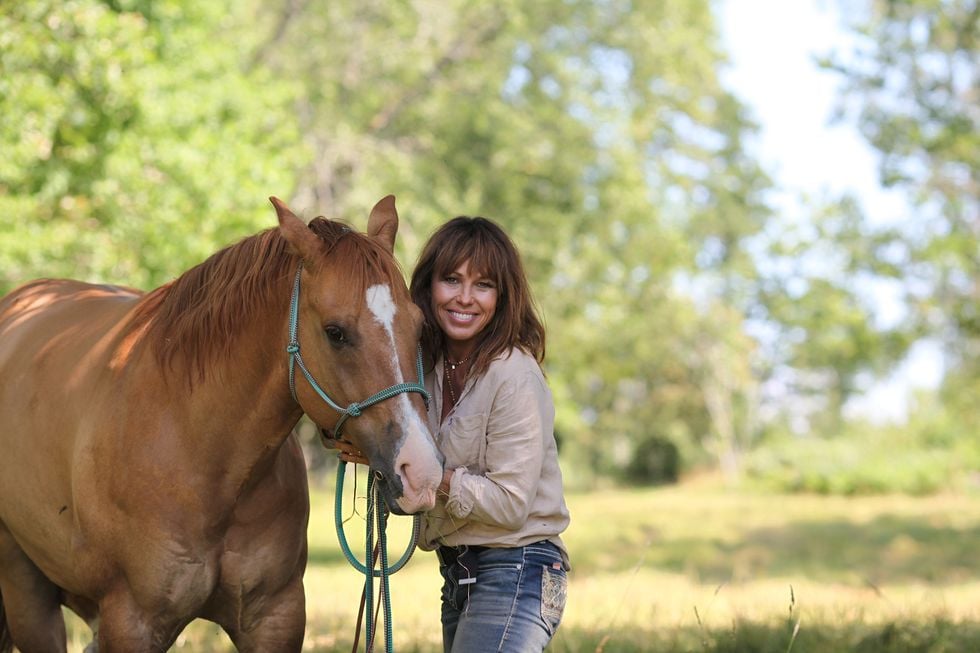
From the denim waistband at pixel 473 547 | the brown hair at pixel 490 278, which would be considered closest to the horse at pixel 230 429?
the brown hair at pixel 490 278

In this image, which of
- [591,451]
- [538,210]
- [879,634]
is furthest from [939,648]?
[591,451]

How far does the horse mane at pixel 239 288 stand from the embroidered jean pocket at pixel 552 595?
1.05 metres

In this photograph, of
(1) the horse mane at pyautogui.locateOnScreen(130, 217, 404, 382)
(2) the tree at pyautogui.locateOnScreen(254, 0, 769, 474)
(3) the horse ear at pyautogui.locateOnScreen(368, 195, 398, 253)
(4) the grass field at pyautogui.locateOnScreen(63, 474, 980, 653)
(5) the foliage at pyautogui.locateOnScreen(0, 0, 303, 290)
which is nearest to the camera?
(1) the horse mane at pyautogui.locateOnScreen(130, 217, 404, 382)

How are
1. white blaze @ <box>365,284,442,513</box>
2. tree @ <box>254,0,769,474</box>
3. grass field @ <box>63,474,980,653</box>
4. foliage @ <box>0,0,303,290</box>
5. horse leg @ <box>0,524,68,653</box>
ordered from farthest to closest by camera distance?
tree @ <box>254,0,769,474</box>
foliage @ <box>0,0,303,290</box>
grass field @ <box>63,474,980,653</box>
horse leg @ <box>0,524,68,653</box>
white blaze @ <box>365,284,442,513</box>

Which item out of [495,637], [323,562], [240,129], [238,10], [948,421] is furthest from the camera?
[948,421]

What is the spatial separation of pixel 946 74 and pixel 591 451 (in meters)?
27.8

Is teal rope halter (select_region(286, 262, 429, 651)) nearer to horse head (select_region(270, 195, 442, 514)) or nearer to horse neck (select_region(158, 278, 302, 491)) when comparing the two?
horse head (select_region(270, 195, 442, 514))

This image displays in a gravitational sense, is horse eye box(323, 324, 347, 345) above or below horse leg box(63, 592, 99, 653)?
above

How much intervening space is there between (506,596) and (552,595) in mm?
163

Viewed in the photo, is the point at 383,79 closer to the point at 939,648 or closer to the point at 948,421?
the point at 939,648

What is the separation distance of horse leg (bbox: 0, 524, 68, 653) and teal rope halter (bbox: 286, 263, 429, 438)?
1842 mm

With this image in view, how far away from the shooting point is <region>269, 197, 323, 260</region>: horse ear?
10.7 feet

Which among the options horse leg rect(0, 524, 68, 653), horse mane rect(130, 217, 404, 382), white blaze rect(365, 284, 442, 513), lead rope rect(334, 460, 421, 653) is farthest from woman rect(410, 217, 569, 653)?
horse leg rect(0, 524, 68, 653)

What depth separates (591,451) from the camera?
4034 cm
